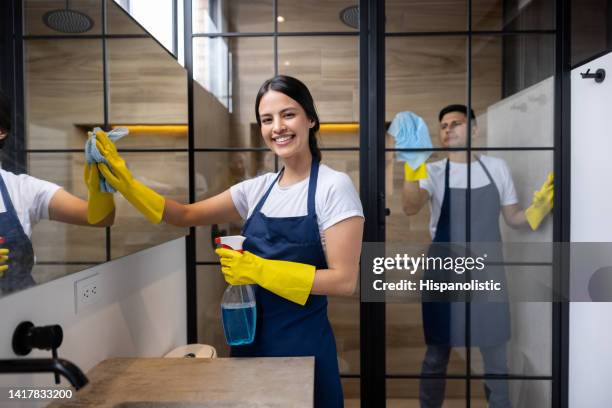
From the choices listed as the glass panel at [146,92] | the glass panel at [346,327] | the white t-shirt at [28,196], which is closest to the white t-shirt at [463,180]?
the glass panel at [346,327]

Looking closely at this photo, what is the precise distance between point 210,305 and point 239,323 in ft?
2.43

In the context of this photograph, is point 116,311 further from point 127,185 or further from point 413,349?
point 413,349

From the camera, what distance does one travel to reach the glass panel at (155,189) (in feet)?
4.53

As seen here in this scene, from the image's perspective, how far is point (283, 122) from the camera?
1.66 m

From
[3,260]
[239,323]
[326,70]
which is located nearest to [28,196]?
[3,260]

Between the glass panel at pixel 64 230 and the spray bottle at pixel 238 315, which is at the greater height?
the glass panel at pixel 64 230

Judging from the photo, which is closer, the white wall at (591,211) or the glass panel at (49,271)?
the glass panel at (49,271)

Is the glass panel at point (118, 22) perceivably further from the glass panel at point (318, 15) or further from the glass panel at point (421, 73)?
the glass panel at point (421, 73)

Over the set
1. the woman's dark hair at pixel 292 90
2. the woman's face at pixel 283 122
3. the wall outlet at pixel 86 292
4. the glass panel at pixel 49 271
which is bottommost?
the wall outlet at pixel 86 292

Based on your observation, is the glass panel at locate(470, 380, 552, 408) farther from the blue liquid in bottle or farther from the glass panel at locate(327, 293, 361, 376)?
the blue liquid in bottle

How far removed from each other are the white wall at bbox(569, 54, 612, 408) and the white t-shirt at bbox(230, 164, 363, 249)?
3.68 ft

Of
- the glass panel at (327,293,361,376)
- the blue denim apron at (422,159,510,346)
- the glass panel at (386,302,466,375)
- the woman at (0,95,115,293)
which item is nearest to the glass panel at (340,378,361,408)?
the glass panel at (327,293,361,376)

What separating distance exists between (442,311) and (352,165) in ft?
2.69

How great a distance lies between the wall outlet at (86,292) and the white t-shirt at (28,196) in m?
0.34
